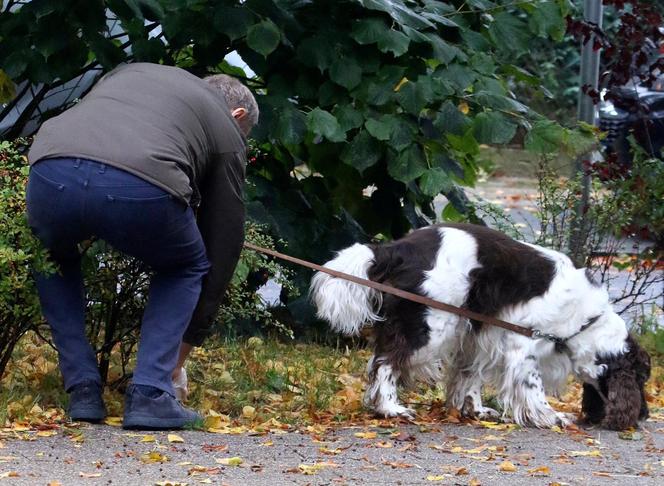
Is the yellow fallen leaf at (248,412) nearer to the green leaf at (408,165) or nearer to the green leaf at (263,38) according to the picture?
the green leaf at (408,165)

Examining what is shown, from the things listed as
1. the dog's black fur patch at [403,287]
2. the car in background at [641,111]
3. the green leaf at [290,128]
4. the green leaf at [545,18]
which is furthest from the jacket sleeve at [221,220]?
the car in background at [641,111]

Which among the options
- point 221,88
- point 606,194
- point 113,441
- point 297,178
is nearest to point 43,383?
point 113,441

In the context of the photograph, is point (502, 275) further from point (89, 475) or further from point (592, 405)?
point (89, 475)

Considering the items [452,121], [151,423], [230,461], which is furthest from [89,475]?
[452,121]

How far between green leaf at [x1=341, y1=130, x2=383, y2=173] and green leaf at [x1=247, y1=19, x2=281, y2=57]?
736mm

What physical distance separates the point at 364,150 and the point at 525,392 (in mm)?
1644

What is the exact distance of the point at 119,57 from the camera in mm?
6379

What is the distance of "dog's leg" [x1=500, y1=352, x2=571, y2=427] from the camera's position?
5.68 metres

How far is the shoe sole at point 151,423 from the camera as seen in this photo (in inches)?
192

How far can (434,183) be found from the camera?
6.47 m

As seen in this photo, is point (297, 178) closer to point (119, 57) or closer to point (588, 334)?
point (119, 57)

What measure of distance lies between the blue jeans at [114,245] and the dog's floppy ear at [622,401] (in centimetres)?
211

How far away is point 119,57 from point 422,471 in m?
3.01

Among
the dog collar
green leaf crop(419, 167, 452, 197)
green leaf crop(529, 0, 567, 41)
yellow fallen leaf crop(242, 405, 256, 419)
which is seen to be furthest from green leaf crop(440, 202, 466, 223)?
yellow fallen leaf crop(242, 405, 256, 419)
